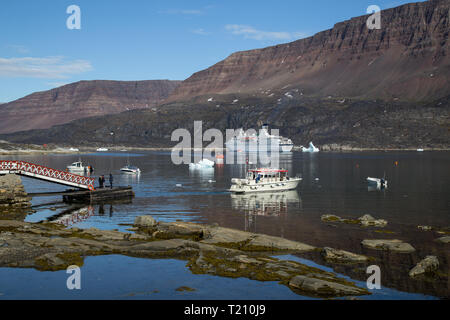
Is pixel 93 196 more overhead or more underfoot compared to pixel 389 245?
more overhead

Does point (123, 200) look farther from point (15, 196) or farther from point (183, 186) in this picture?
point (183, 186)

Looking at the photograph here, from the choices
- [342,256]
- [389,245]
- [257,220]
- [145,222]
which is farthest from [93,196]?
[389,245]

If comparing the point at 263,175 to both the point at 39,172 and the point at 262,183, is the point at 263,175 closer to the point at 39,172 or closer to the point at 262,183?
the point at 262,183

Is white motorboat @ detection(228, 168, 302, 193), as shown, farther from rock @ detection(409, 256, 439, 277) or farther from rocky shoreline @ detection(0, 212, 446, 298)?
rock @ detection(409, 256, 439, 277)

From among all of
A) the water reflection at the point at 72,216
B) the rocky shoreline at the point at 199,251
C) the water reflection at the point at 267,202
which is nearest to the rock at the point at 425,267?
the rocky shoreline at the point at 199,251

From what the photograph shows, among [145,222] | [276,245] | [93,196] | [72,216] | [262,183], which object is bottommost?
[276,245]

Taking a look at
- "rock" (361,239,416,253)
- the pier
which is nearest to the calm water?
"rock" (361,239,416,253)
